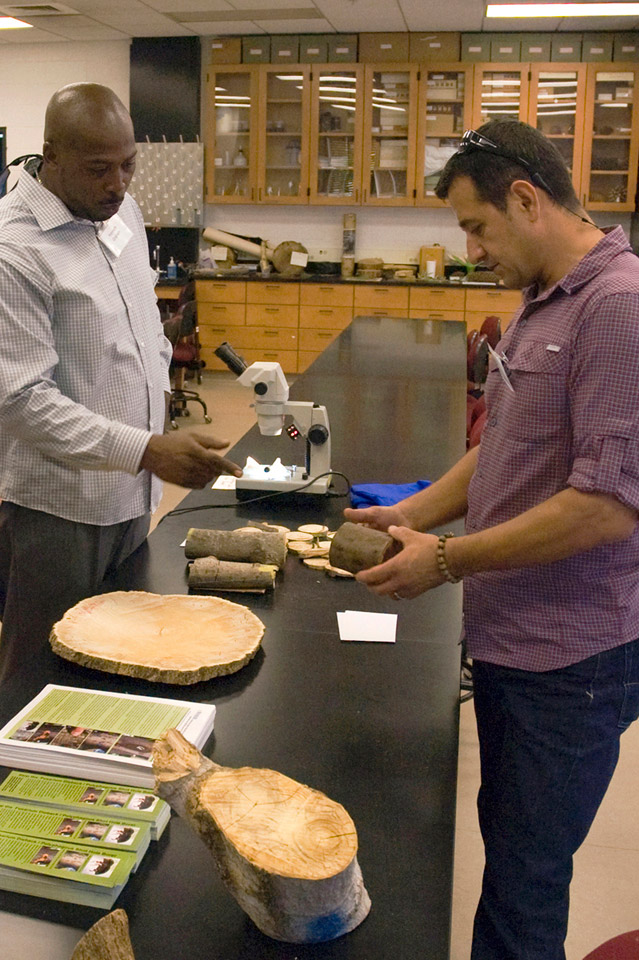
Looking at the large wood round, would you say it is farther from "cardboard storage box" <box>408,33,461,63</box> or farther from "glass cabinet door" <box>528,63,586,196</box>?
"cardboard storage box" <box>408,33,461,63</box>

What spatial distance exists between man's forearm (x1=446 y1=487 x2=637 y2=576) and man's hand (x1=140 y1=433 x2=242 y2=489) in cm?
70

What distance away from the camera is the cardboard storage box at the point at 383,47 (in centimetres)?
833

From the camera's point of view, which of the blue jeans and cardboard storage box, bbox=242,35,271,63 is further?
cardboard storage box, bbox=242,35,271,63

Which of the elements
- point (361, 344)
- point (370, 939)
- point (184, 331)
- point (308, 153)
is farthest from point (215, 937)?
point (308, 153)

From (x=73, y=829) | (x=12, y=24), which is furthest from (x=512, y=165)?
(x=12, y=24)

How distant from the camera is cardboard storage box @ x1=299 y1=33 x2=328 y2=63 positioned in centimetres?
847

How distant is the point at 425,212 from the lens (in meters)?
8.87

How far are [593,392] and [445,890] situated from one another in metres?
0.69

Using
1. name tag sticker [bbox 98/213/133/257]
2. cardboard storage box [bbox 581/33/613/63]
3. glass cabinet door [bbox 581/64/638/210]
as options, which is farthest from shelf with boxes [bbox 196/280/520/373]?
name tag sticker [bbox 98/213/133/257]

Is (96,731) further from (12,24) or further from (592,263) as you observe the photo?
(12,24)

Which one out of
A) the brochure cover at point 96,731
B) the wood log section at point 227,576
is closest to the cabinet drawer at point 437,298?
the wood log section at point 227,576

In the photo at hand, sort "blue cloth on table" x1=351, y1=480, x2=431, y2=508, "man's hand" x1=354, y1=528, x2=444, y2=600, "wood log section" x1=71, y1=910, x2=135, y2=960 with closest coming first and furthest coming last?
"wood log section" x1=71, y1=910, x2=135, y2=960 < "man's hand" x1=354, y1=528, x2=444, y2=600 < "blue cloth on table" x1=351, y1=480, x2=431, y2=508

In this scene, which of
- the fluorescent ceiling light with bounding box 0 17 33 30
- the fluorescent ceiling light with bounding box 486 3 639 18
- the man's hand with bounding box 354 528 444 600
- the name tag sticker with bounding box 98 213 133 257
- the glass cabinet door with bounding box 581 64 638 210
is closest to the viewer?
the man's hand with bounding box 354 528 444 600

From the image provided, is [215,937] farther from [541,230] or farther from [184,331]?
[184,331]
